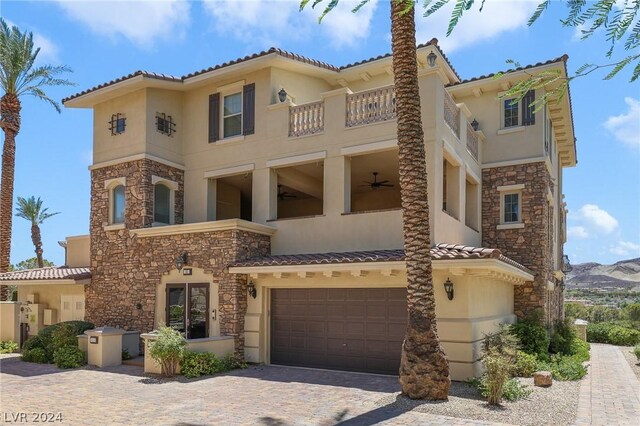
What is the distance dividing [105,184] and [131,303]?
4.44m

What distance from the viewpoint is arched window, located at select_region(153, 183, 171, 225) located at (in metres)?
18.2

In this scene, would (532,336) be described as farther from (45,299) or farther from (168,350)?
(45,299)

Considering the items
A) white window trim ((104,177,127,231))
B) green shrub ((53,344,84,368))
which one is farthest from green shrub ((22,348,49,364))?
white window trim ((104,177,127,231))

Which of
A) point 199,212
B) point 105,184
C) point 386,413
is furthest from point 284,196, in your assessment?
point 386,413

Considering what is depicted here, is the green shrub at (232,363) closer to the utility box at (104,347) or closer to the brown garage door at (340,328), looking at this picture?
the brown garage door at (340,328)

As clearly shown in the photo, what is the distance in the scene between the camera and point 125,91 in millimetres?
18469

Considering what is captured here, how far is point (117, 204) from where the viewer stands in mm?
18703

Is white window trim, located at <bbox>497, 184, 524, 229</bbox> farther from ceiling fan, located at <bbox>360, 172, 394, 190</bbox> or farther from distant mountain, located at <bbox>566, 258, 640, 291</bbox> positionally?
distant mountain, located at <bbox>566, 258, 640, 291</bbox>

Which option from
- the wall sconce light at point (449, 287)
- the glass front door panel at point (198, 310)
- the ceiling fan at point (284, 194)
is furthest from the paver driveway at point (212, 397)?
the ceiling fan at point (284, 194)

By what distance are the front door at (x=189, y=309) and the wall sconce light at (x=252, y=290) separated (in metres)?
1.29

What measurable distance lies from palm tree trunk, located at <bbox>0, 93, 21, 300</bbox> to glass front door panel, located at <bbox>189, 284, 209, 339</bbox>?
39.3 ft

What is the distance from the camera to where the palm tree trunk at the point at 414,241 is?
10.4 m

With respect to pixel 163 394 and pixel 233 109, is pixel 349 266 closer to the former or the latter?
pixel 163 394

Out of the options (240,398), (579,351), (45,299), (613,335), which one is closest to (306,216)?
(240,398)
